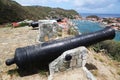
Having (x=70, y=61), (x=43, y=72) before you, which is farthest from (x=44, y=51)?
(x=70, y=61)

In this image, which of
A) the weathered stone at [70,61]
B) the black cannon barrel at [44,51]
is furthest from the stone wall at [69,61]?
the black cannon barrel at [44,51]

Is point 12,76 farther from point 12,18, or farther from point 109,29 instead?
point 12,18

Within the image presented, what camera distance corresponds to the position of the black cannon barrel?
20.9 feet

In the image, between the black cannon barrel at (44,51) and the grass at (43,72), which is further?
the grass at (43,72)

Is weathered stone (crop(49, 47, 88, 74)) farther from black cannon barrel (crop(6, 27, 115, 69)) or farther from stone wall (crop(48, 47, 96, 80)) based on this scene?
black cannon barrel (crop(6, 27, 115, 69))

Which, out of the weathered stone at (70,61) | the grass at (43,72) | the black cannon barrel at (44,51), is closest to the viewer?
the black cannon barrel at (44,51)

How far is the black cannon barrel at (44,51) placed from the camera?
638 centimetres

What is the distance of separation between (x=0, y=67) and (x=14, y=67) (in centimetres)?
48

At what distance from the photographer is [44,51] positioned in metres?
6.55

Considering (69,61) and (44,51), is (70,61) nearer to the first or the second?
(69,61)

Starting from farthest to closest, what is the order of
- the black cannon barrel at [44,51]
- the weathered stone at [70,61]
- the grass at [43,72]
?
the grass at [43,72], the weathered stone at [70,61], the black cannon barrel at [44,51]

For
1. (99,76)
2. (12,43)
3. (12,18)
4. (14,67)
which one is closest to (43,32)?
(12,43)

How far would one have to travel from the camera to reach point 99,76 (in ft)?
23.3

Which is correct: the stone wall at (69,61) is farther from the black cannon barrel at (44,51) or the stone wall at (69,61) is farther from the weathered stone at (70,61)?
the black cannon barrel at (44,51)
